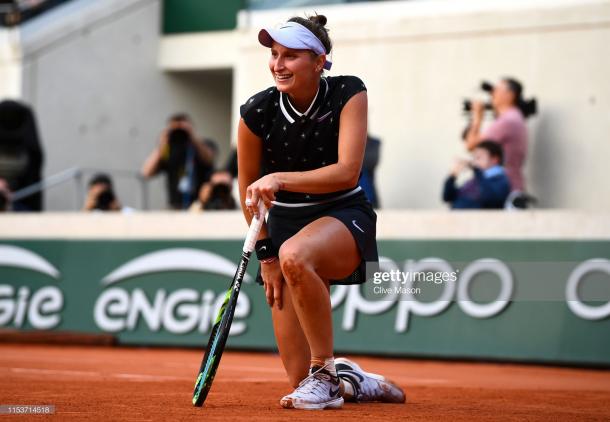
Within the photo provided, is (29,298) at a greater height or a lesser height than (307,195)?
lesser

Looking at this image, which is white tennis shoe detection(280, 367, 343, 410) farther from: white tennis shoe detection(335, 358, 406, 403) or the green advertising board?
the green advertising board

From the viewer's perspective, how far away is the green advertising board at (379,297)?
11.9 metres

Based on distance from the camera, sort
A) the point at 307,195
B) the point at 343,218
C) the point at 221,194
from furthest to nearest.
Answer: the point at 221,194, the point at 307,195, the point at 343,218

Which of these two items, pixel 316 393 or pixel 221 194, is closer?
pixel 316 393

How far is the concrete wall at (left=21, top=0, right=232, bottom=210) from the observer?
64.3 ft

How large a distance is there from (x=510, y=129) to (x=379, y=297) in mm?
2538

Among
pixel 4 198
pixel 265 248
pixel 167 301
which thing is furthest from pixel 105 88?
pixel 265 248

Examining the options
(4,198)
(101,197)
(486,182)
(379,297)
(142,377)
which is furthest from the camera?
(4,198)

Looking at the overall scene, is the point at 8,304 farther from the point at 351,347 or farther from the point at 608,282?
the point at 608,282

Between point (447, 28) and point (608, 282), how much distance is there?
5.34 meters

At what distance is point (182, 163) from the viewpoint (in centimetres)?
1669

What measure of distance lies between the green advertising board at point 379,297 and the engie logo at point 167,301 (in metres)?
0.01

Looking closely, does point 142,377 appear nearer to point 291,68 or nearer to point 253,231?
point 253,231

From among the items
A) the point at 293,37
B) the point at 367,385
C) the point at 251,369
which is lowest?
the point at 251,369
